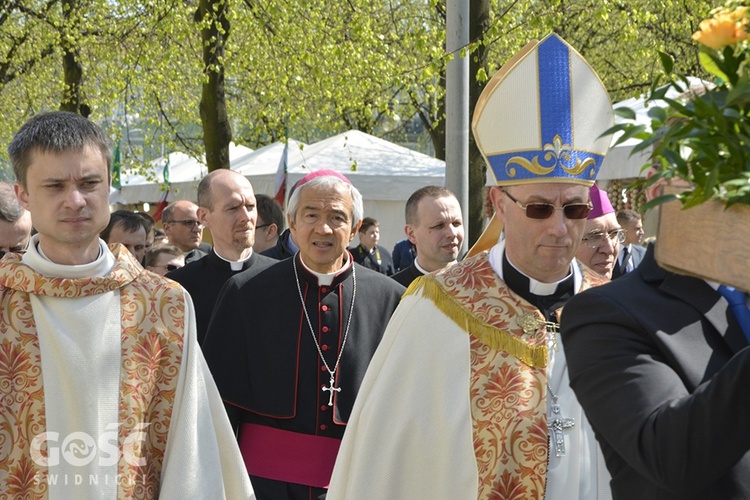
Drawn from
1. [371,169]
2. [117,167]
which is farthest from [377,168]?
[117,167]

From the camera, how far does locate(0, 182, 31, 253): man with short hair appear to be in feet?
19.3

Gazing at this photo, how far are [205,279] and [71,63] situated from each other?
1248 centimetres

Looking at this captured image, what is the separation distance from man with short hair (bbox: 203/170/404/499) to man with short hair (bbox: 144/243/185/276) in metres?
2.03

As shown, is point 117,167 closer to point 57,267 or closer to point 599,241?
point 599,241

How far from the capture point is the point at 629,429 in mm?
2199

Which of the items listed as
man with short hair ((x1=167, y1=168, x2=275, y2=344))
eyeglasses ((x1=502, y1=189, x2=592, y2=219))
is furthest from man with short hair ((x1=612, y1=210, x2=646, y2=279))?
eyeglasses ((x1=502, y1=189, x2=592, y2=219))

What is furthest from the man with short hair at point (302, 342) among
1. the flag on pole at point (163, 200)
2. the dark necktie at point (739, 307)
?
the flag on pole at point (163, 200)

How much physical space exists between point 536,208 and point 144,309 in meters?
1.36

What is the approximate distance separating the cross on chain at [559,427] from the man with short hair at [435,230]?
126 inches

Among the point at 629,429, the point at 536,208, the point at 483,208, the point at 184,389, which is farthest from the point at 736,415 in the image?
the point at 483,208

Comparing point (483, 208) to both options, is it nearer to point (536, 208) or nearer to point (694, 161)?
point (536, 208)

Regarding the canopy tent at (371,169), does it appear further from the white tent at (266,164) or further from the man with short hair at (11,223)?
the man with short hair at (11,223)

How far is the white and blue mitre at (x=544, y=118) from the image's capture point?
3.94 meters

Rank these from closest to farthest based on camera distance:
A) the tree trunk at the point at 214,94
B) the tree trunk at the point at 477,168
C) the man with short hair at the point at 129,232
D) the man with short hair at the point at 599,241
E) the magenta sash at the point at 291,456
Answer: the magenta sash at the point at 291,456, the man with short hair at the point at 599,241, the man with short hair at the point at 129,232, the tree trunk at the point at 477,168, the tree trunk at the point at 214,94
